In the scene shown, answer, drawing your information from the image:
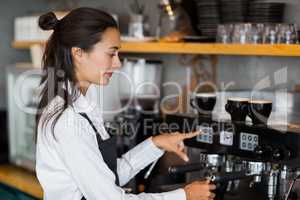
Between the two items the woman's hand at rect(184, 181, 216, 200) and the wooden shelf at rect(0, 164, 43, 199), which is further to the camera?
the wooden shelf at rect(0, 164, 43, 199)

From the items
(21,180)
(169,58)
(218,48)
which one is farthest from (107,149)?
(21,180)

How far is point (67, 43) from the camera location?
1520 mm

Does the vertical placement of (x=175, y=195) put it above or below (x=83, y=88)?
below

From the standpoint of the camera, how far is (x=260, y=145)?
1.47 m

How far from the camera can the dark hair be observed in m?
1.50

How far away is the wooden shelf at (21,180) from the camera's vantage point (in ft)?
8.20

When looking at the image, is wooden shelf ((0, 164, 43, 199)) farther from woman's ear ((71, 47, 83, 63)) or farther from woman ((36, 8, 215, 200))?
woman's ear ((71, 47, 83, 63))

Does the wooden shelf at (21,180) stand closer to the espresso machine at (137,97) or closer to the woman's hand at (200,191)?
the espresso machine at (137,97)

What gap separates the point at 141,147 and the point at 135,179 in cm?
39

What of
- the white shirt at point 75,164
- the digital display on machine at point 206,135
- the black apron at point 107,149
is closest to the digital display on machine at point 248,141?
the digital display on machine at point 206,135

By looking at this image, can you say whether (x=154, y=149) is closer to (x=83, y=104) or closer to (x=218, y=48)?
→ (x=83, y=104)

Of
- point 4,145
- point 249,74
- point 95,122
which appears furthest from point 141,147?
point 4,145

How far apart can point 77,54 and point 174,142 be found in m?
0.42

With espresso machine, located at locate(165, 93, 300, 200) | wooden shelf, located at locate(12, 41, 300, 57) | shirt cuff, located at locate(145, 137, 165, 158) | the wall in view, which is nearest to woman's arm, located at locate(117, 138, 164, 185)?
shirt cuff, located at locate(145, 137, 165, 158)
